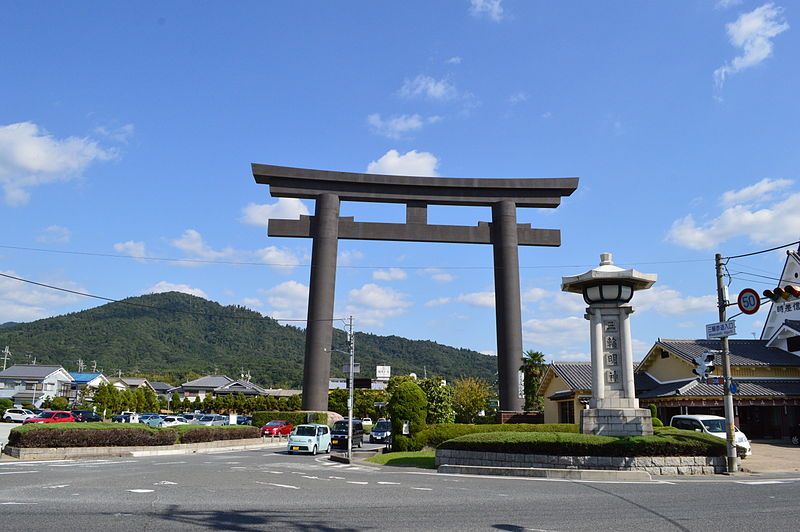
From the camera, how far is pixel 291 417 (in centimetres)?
5297

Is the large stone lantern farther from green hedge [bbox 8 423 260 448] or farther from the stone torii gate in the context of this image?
green hedge [bbox 8 423 260 448]

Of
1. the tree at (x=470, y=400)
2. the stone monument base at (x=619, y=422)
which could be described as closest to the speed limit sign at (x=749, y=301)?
the stone monument base at (x=619, y=422)

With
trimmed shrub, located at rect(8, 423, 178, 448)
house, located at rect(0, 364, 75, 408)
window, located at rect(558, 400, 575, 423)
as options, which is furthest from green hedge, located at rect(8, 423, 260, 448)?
house, located at rect(0, 364, 75, 408)

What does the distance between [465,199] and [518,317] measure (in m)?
9.61

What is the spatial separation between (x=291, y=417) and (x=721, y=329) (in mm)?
39240

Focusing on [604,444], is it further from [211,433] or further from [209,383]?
[209,383]

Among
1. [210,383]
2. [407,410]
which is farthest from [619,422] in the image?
[210,383]

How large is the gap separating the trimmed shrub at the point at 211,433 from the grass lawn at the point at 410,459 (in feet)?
44.7

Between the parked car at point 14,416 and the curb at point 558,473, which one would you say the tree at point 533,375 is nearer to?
the curb at point 558,473

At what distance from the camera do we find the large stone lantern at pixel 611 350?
22203 millimetres

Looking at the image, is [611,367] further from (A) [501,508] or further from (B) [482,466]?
(A) [501,508]

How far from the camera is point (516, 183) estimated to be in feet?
151

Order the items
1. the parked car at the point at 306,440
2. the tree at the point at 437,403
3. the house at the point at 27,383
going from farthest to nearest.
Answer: the house at the point at 27,383, the tree at the point at 437,403, the parked car at the point at 306,440

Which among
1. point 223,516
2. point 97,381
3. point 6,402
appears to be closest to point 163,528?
point 223,516
